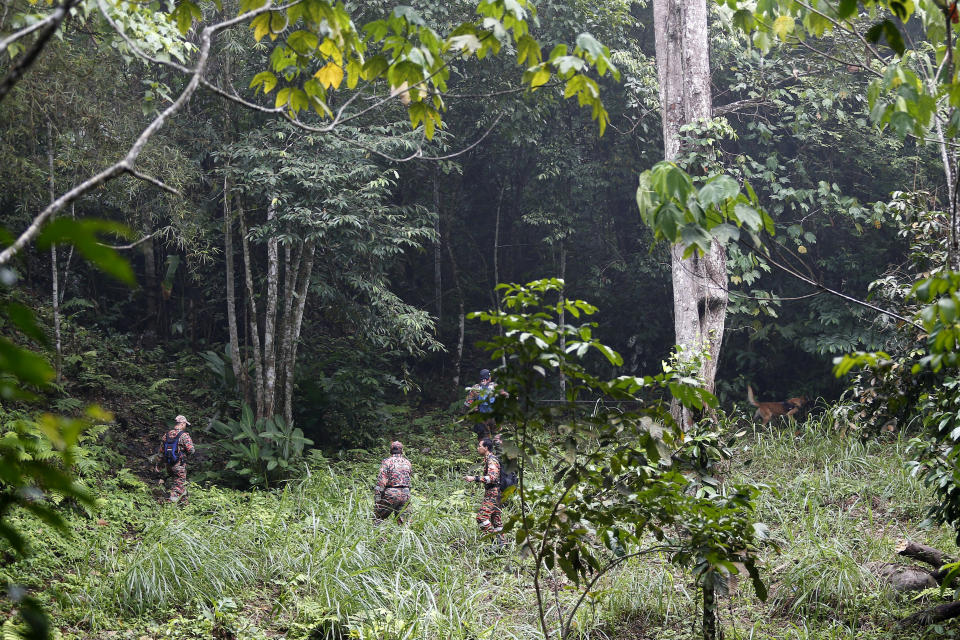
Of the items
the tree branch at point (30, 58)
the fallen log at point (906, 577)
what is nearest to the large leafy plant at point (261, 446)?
the fallen log at point (906, 577)

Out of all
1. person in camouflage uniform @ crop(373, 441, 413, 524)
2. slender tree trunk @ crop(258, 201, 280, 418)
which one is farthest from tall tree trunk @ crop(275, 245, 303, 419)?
person in camouflage uniform @ crop(373, 441, 413, 524)

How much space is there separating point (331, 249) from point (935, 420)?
776 cm

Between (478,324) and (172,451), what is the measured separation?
818 centimetres

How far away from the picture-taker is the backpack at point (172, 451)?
7988 mm

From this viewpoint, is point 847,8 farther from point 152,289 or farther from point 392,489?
point 152,289

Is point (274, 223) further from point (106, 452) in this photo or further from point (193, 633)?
point (193, 633)

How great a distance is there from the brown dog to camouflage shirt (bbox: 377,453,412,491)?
19.2 feet

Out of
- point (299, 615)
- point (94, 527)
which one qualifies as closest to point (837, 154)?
point (299, 615)

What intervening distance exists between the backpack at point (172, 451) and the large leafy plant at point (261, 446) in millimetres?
832

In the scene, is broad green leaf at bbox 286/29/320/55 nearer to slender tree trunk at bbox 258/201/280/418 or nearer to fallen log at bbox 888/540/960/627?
fallen log at bbox 888/540/960/627

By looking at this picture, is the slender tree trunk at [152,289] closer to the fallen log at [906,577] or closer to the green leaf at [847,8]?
the fallen log at [906,577]

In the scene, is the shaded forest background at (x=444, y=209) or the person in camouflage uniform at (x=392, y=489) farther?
the shaded forest background at (x=444, y=209)

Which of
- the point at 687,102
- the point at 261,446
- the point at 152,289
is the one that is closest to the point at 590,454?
the point at 687,102

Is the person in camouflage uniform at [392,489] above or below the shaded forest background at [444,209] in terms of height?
below
